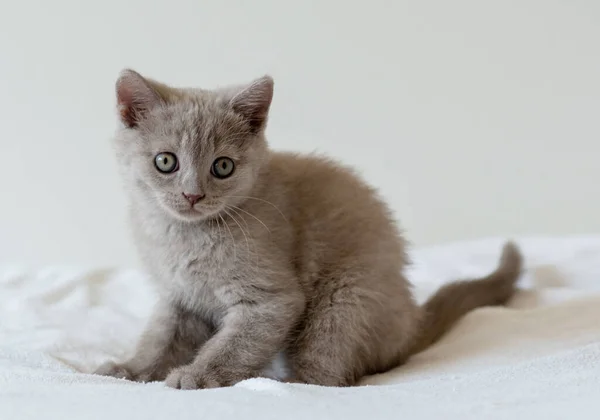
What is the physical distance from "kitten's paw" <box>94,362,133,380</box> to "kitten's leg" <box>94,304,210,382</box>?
2 centimetres

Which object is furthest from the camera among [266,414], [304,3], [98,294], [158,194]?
[304,3]

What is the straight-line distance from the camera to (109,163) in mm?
2748

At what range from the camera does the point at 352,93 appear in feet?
8.73

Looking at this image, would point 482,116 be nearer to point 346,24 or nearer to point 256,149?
point 346,24

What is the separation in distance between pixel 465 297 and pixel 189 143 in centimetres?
92

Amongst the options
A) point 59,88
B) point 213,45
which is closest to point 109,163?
point 59,88

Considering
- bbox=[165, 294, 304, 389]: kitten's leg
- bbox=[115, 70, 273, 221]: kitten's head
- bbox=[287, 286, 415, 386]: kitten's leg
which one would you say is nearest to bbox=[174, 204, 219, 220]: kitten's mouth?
bbox=[115, 70, 273, 221]: kitten's head

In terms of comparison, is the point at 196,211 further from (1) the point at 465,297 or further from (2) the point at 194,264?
(1) the point at 465,297

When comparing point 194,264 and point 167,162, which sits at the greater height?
point 167,162

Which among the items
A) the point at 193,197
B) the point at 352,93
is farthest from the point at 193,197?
the point at 352,93

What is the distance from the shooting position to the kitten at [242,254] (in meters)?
1.43

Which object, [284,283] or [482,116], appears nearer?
[284,283]

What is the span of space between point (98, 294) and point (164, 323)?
64cm

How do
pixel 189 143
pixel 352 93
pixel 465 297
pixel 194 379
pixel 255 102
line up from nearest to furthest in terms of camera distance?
pixel 194 379
pixel 189 143
pixel 255 102
pixel 465 297
pixel 352 93
